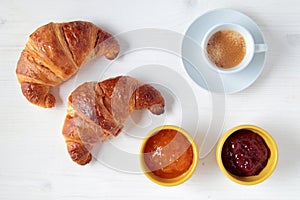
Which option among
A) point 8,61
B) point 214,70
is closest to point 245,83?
point 214,70

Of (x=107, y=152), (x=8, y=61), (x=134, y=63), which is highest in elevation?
(x=134, y=63)

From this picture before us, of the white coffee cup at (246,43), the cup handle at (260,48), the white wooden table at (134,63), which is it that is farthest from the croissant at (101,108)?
the cup handle at (260,48)

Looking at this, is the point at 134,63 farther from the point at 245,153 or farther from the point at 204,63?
the point at 245,153

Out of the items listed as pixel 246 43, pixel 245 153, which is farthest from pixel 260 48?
pixel 245 153

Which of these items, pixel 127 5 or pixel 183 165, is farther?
pixel 127 5

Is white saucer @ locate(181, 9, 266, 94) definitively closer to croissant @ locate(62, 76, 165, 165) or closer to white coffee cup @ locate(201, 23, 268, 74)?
white coffee cup @ locate(201, 23, 268, 74)

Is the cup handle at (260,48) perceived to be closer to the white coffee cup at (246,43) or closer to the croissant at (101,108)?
the white coffee cup at (246,43)

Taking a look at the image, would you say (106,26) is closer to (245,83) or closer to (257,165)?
(245,83)
